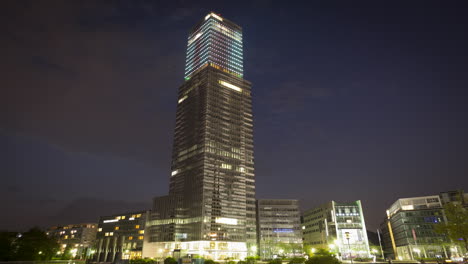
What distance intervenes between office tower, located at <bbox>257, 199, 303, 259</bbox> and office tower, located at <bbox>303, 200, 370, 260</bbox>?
1343cm

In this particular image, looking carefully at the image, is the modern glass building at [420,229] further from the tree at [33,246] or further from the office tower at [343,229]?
the tree at [33,246]

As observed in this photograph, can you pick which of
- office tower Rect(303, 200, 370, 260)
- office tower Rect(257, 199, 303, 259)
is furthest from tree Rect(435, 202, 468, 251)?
office tower Rect(257, 199, 303, 259)

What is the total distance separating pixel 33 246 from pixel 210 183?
9763 centimetres

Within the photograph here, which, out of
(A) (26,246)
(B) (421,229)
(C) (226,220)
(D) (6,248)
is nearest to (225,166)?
(C) (226,220)

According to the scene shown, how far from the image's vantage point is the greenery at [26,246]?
71438 mm

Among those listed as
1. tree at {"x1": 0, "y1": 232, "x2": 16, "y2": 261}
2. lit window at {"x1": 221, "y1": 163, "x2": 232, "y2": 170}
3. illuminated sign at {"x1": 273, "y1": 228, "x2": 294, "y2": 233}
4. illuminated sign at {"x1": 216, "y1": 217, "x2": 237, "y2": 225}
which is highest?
lit window at {"x1": 221, "y1": 163, "x2": 232, "y2": 170}

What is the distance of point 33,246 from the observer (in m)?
76.9

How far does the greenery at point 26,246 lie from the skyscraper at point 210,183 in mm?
80966

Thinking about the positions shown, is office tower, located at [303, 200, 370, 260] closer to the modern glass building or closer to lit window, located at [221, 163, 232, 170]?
the modern glass building

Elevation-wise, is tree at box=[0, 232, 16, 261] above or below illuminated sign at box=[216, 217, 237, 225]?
below

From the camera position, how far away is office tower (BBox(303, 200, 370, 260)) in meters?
151

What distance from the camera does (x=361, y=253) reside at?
148375 millimetres

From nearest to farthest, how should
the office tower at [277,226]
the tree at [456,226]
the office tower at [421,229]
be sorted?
the tree at [456,226] → the office tower at [421,229] → the office tower at [277,226]

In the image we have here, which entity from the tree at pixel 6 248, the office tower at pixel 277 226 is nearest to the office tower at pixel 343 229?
the office tower at pixel 277 226
